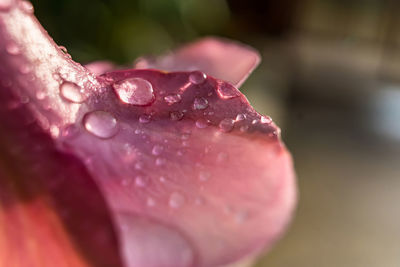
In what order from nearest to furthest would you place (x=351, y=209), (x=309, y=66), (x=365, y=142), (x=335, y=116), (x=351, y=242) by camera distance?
1. (x=351, y=242)
2. (x=351, y=209)
3. (x=365, y=142)
4. (x=335, y=116)
5. (x=309, y=66)

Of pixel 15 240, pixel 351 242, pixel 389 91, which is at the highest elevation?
pixel 15 240

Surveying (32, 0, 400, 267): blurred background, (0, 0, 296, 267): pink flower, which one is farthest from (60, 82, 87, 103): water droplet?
(32, 0, 400, 267): blurred background

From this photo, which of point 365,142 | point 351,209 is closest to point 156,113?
point 351,209

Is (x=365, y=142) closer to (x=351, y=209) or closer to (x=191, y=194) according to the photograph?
(x=351, y=209)

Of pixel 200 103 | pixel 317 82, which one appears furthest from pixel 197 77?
pixel 317 82

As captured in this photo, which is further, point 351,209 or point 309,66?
point 309,66

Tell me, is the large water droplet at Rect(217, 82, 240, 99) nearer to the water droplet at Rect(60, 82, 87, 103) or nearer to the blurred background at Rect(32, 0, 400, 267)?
the water droplet at Rect(60, 82, 87, 103)

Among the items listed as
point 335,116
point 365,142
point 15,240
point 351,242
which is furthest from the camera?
point 335,116

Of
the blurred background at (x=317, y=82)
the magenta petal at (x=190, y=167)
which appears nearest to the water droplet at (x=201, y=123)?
the magenta petal at (x=190, y=167)

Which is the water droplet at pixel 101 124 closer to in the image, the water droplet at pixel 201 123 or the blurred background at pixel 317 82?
the water droplet at pixel 201 123
